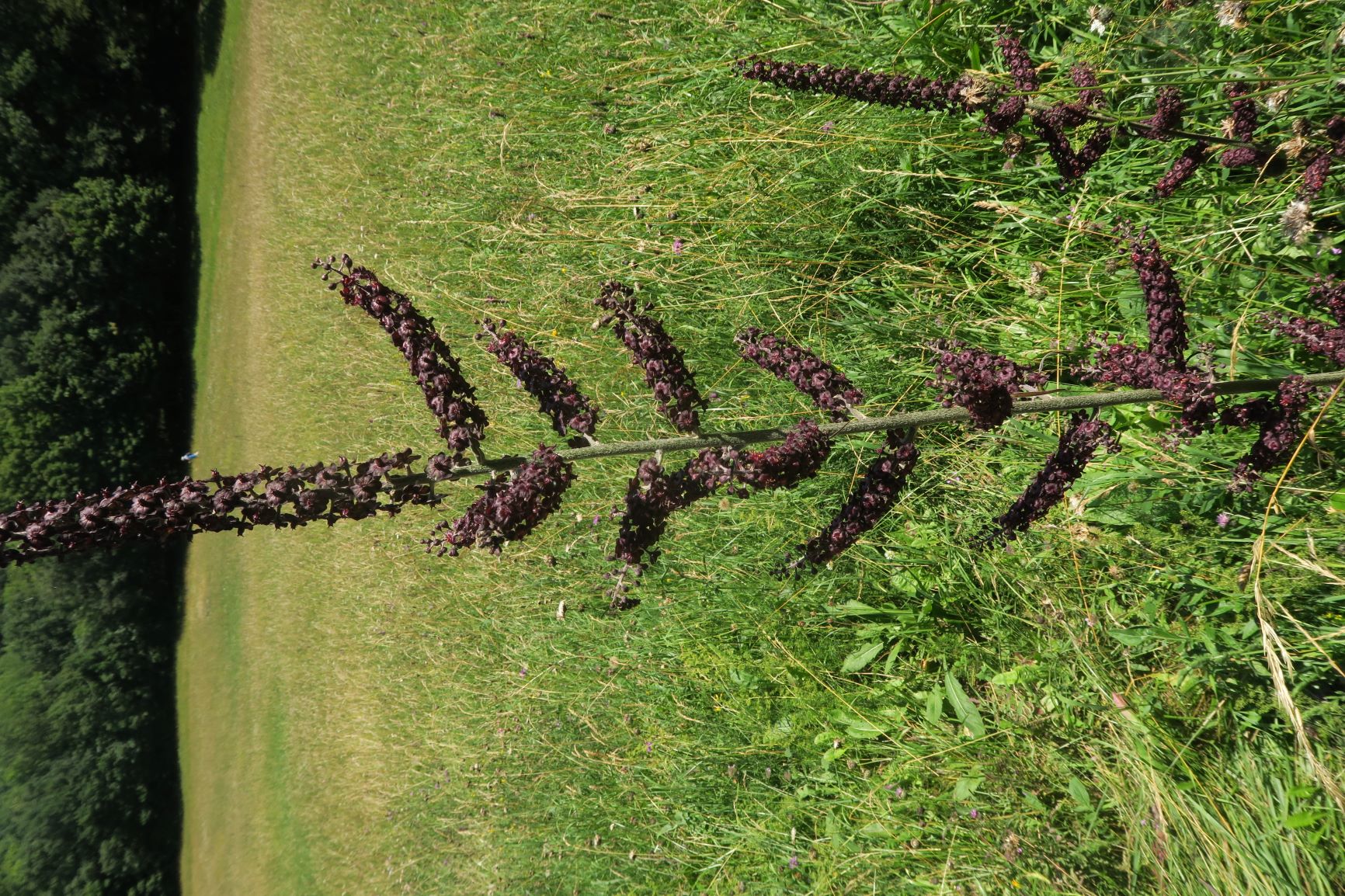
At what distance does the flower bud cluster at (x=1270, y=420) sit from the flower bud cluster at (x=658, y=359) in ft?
4.66

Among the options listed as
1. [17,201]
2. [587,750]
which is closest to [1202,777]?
[587,750]

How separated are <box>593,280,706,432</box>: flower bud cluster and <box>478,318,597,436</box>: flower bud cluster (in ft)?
0.62

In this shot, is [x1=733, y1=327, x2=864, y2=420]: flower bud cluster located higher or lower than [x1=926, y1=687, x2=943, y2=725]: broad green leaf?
higher

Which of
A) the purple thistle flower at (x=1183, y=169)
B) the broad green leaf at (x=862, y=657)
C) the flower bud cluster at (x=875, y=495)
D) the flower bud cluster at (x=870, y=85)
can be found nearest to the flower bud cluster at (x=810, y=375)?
the flower bud cluster at (x=875, y=495)

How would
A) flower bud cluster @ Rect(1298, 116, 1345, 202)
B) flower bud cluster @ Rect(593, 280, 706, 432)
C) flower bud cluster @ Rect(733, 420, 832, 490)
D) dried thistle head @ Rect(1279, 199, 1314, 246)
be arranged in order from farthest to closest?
1. dried thistle head @ Rect(1279, 199, 1314, 246)
2. flower bud cluster @ Rect(1298, 116, 1345, 202)
3. flower bud cluster @ Rect(593, 280, 706, 432)
4. flower bud cluster @ Rect(733, 420, 832, 490)

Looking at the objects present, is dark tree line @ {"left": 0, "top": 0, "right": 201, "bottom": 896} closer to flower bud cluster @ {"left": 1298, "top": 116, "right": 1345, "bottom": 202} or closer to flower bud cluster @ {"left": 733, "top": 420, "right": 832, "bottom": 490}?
flower bud cluster @ {"left": 733, "top": 420, "right": 832, "bottom": 490}

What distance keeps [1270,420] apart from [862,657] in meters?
2.45

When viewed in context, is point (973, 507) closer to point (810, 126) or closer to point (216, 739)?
point (810, 126)

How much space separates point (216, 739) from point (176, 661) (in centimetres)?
147

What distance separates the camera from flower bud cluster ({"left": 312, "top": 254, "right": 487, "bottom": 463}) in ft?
6.33

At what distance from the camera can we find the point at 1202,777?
302 centimetres

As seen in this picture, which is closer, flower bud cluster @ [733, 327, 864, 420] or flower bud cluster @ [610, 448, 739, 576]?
flower bud cluster @ [610, 448, 739, 576]

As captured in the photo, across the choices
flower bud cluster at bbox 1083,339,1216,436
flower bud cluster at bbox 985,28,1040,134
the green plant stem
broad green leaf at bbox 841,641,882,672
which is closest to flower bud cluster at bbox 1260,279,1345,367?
the green plant stem

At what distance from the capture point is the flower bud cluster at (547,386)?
2.02 meters
